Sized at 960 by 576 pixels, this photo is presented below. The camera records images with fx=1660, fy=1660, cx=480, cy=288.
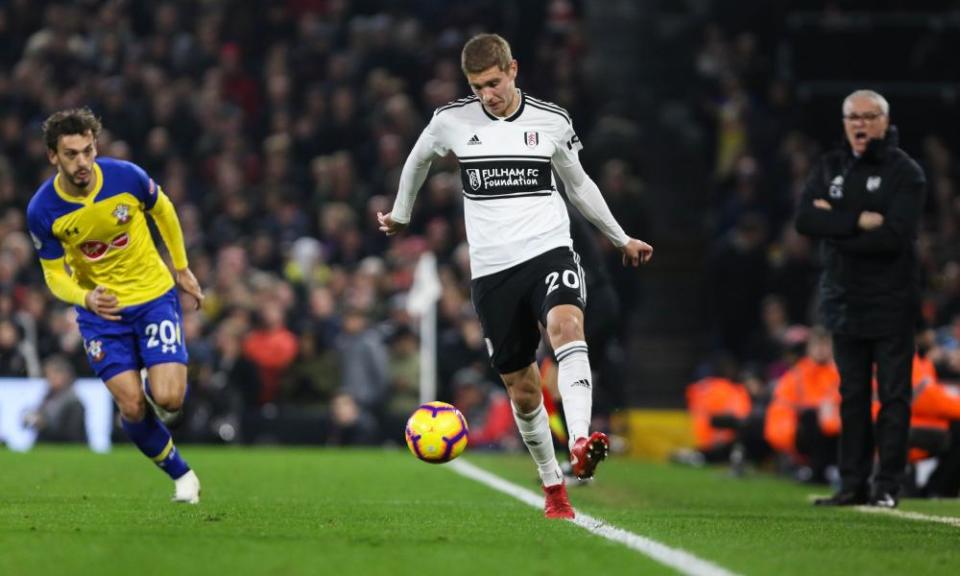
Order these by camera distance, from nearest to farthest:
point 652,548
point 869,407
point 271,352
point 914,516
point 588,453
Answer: point 652,548, point 588,453, point 914,516, point 869,407, point 271,352

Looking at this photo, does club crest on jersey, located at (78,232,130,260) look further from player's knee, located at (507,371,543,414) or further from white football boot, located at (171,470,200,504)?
player's knee, located at (507,371,543,414)

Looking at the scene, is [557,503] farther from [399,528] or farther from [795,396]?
[795,396]

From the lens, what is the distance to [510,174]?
28.4 feet

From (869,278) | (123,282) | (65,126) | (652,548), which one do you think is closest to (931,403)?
(869,278)

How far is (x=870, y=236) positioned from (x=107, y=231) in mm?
4797

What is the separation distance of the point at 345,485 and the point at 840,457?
11.6ft

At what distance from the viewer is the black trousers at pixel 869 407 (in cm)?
1070

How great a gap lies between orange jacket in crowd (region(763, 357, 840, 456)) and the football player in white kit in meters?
6.20

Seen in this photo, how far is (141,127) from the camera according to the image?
22.9 meters

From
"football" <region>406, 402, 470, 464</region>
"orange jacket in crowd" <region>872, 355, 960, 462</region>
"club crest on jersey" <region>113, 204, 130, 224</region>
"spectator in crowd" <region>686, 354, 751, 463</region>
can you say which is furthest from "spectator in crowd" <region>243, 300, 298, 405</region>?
"football" <region>406, 402, 470, 464</region>

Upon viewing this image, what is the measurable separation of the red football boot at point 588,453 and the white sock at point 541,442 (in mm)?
1123

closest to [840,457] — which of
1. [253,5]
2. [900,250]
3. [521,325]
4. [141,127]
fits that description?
[900,250]

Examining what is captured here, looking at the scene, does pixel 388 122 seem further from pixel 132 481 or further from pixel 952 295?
pixel 132 481

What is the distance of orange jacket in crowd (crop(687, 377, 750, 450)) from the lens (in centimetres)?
1745
